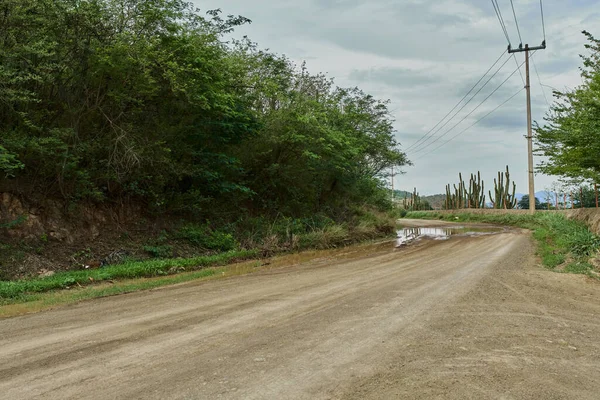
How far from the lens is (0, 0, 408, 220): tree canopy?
1050 centimetres

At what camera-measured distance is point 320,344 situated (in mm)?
4551

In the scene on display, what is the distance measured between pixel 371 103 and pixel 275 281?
886 inches

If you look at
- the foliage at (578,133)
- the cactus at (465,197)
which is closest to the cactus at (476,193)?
the cactus at (465,197)

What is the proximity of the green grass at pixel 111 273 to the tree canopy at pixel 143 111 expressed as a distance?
2893mm

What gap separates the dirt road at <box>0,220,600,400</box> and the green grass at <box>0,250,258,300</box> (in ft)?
6.63

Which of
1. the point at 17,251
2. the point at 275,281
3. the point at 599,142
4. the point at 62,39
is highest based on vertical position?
the point at 62,39

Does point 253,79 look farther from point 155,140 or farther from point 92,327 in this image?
point 92,327

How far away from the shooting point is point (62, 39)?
10961 millimetres

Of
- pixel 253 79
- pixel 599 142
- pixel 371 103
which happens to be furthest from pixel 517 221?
pixel 253 79

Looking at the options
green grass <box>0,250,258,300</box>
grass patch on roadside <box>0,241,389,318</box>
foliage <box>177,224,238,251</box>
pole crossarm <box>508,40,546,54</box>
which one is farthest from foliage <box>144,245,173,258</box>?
pole crossarm <box>508,40,546,54</box>

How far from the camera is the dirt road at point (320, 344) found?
3.47 m

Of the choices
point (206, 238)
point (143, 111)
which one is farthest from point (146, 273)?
point (143, 111)

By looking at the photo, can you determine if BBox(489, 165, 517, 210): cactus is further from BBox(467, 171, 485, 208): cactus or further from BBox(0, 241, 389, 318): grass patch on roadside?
BBox(0, 241, 389, 318): grass patch on roadside

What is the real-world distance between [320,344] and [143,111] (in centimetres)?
1141
